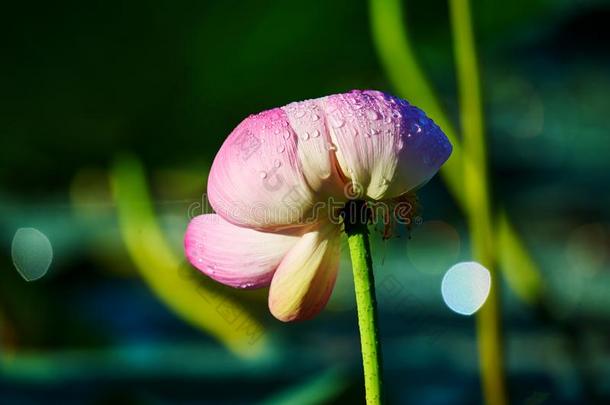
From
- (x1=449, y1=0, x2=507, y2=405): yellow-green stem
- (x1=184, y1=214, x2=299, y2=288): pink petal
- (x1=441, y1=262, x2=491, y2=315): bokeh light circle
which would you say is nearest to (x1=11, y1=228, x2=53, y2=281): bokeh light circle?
(x1=441, y1=262, x2=491, y2=315): bokeh light circle

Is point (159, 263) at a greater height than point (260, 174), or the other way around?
point (159, 263)

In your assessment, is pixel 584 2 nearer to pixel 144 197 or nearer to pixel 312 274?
pixel 144 197

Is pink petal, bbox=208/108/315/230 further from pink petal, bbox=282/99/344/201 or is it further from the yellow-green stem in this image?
the yellow-green stem

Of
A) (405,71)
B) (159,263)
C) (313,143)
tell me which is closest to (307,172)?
(313,143)

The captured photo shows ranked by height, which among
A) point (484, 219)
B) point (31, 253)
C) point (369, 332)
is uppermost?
point (31, 253)

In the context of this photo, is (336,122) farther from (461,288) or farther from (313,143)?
(461,288)

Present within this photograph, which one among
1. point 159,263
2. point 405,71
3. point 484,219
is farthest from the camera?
point 159,263

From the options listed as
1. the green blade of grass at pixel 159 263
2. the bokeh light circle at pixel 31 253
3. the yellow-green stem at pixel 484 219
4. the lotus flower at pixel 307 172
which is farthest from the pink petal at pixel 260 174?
the bokeh light circle at pixel 31 253
